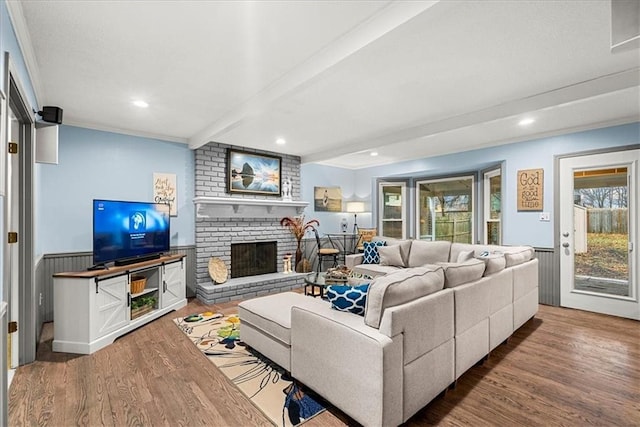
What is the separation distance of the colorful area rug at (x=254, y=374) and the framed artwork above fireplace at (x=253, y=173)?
93.8 inches

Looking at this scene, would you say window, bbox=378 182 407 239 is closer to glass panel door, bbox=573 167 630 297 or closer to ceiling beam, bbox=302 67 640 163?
ceiling beam, bbox=302 67 640 163

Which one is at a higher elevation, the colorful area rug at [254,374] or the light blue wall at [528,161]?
the light blue wall at [528,161]

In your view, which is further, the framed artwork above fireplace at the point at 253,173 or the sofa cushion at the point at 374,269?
the framed artwork above fireplace at the point at 253,173

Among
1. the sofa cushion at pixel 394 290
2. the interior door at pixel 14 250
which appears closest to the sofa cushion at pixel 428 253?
the sofa cushion at pixel 394 290

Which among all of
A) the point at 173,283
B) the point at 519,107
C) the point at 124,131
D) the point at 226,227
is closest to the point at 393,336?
the point at 519,107

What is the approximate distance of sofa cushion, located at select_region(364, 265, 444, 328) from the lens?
1.76 m

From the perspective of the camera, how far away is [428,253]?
4.83 meters

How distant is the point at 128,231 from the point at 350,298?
284cm

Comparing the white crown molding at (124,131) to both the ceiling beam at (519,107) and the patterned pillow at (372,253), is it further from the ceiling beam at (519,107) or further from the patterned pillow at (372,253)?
the patterned pillow at (372,253)

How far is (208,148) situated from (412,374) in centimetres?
432

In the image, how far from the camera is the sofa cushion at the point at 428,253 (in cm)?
470

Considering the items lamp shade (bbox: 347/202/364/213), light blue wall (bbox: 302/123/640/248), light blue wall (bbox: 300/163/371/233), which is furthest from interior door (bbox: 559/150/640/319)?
light blue wall (bbox: 300/163/371/233)

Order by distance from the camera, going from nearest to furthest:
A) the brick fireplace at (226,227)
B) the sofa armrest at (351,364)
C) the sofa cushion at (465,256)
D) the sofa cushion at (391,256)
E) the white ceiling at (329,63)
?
the sofa armrest at (351,364), the white ceiling at (329,63), the sofa cushion at (465,256), the brick fireplace at (226,227), the sofa cushion at (391,256)

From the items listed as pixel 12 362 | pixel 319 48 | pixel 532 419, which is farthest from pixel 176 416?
pixel 319 48
